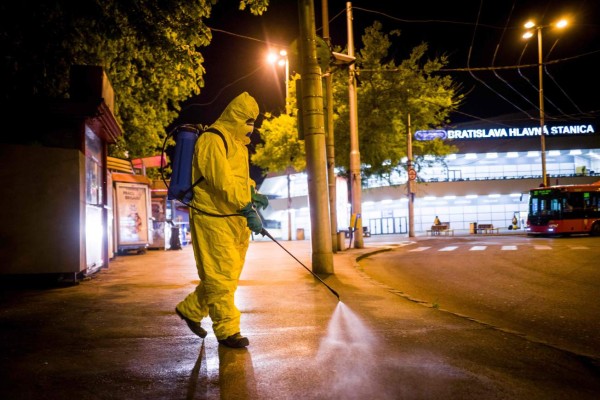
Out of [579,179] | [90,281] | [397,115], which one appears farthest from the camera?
[579,179]

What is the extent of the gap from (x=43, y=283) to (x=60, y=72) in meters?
5.34

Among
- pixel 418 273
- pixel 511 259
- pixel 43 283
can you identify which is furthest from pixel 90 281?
pixel 511 259

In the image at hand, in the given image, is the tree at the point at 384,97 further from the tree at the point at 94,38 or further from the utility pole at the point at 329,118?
the tree at the point at 94,38

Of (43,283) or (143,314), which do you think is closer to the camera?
(143,314)

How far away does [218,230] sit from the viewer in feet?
13.3

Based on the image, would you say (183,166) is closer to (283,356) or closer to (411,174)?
(283,356)

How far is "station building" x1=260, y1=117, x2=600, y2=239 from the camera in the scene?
4112cm

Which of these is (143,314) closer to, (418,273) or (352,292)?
(352,292)

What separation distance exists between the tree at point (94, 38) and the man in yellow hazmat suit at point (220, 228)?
17.0 feet

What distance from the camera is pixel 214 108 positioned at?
28562 mm

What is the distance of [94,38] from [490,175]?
39.1 meters

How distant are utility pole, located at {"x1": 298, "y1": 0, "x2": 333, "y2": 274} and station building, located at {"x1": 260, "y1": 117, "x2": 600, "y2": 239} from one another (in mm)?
31949

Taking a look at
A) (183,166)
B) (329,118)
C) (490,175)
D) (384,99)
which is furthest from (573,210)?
(183,166)

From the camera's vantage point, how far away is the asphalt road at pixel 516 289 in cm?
527
